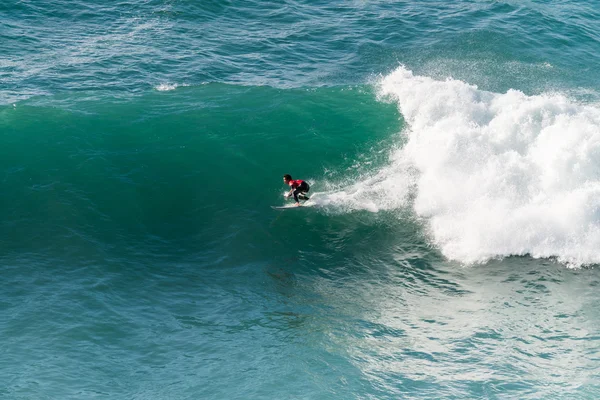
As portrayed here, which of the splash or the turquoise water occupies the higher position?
the splash

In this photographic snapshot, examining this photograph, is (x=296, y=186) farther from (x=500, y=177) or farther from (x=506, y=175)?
(x=506, y=175)

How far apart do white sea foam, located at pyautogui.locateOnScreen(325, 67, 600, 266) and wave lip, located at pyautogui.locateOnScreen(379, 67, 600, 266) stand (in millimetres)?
29

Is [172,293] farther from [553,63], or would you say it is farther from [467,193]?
[553,63]

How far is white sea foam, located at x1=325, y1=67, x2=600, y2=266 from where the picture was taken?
18.1 m

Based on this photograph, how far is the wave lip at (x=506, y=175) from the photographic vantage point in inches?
712

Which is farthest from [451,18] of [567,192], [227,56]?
[567,192]

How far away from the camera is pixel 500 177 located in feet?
64.2

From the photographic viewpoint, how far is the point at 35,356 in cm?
1365

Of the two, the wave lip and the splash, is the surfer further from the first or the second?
the splash

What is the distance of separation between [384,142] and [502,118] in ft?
13.8

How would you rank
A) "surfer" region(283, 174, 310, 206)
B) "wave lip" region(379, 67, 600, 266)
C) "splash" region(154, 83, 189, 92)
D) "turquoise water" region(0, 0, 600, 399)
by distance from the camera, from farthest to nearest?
"splash" region(154, 83, 189, 92), "surfer" region(283, 174, 310, 206), "wave lip" region(379, 67, 600, 266), "turquoise water" region(0, 0, 600, 399)

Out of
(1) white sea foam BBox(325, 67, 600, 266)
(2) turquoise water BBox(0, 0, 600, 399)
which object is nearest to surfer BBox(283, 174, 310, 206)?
(2) turquoise water BBox(0, 0, 600, 399)

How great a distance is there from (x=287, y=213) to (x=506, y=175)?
6923 mm

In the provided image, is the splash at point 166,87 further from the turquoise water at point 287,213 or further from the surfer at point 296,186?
the surfer at point 296,186
